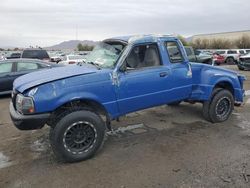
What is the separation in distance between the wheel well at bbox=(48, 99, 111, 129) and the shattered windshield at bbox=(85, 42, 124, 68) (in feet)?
2.44

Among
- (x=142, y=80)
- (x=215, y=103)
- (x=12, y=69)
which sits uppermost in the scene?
(x=142, y=80)

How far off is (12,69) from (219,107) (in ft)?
24.6

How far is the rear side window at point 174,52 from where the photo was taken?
5.94 metres

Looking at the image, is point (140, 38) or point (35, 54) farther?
point (35, 54)

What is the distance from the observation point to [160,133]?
20.1 feet

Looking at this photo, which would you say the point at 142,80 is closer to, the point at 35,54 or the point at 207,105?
the point at 207,105

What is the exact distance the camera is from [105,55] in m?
5.70

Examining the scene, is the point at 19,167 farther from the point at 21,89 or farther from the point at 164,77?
the point at 164,77

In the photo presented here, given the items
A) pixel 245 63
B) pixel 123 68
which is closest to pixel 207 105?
pixel 123 68

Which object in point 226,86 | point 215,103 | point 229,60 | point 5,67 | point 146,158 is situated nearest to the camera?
point 146,158

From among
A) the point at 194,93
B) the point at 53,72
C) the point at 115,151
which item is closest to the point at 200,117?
the point at 194,93

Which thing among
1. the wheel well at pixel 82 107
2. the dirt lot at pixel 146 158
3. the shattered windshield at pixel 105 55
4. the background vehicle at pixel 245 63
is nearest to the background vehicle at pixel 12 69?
the dirt lot at pixel 146 158

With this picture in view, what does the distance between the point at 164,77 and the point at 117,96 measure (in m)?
1.08

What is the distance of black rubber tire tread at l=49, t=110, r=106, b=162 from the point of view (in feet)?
15.0
